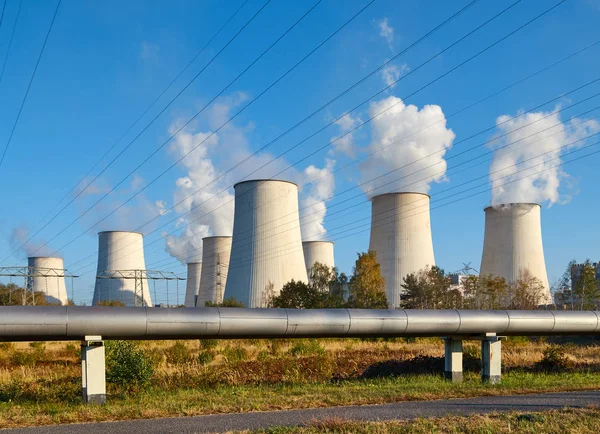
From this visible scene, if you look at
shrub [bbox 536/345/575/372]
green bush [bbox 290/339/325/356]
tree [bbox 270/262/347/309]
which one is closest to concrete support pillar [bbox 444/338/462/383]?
shrub [bbox 536/345/575/372]

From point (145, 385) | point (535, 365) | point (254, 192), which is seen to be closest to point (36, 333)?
point (145, 385)

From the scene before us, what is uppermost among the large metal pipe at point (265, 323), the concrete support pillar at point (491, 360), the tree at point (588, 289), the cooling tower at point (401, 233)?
the cooling tower at point (401, 233)

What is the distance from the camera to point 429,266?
109 feet

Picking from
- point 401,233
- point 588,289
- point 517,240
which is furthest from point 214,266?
point 588,289

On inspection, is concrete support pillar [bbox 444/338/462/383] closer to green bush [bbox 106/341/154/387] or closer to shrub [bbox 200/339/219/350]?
green bush [bbox 106/341/154/387]

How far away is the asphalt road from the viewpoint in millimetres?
6168

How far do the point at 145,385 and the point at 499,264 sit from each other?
2652cm

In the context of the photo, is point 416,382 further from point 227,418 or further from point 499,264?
point 499,264

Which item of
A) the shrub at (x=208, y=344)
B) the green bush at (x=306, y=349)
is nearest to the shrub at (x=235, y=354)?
the shrub at (x=208, y=344)

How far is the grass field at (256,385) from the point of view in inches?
286

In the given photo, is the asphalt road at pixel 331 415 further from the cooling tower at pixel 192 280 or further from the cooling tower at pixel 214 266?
the cooling tower at pixel 192 280

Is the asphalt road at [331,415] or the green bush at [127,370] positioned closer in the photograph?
the asphalt road at [331,415]

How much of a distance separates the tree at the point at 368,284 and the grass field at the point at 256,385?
56.9ft

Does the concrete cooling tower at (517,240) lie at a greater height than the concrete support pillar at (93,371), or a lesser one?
greater
